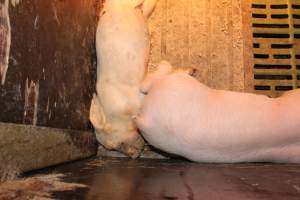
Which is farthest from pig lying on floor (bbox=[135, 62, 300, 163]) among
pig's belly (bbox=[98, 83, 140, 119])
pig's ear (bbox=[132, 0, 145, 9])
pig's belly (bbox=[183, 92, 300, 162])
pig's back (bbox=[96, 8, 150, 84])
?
pig's ear (bbox=[132, 0, 145, 9])

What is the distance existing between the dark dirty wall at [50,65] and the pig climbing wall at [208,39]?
0.55 metres

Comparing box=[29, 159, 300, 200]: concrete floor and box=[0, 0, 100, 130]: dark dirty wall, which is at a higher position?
box=[0, 0, 100, 130]: dark dirty wall

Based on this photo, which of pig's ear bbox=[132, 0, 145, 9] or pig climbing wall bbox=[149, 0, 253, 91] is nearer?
pig's ear bbox=[132, 0, 145, 9]

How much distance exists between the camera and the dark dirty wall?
4.03 feet

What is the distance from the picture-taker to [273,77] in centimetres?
244

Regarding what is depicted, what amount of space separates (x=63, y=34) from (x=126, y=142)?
0.67 meters

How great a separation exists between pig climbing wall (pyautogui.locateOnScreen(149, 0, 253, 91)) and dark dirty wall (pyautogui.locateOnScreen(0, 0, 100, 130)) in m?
0.55

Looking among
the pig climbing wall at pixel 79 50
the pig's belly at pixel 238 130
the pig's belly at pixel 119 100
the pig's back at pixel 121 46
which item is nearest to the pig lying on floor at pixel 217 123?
the pig's belly at pixel 238 130

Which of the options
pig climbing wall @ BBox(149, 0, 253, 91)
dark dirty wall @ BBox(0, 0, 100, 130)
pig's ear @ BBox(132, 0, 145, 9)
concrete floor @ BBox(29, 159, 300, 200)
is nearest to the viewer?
concrete floor @ BBox(29, 159, 300, 200)

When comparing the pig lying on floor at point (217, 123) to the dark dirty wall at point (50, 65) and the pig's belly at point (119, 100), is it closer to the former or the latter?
the pig's belly at point (119, 100)

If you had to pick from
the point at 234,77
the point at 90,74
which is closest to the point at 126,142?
the point at 90,74

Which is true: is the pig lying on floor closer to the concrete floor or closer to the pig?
the concrete floor

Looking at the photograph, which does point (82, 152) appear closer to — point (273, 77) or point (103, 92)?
point (103, 92)

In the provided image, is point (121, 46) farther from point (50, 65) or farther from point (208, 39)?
point (208, 39)
